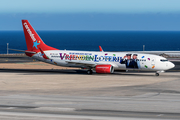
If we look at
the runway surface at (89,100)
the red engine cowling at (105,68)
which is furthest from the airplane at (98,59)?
the runway surface at (89,100)

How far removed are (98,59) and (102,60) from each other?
2.65 feet

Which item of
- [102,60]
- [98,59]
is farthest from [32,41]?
[102,60]

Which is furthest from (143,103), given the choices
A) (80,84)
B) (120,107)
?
(80,84)

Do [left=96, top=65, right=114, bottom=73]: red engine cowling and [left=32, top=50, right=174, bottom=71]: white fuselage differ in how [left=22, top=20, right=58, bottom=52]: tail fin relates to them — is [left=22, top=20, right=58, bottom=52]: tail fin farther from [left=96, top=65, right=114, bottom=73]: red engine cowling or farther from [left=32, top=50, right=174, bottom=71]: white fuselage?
[left=96, top=65, right=114, bottom=73]: red engine cowling

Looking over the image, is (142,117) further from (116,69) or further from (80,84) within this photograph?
(116,69)

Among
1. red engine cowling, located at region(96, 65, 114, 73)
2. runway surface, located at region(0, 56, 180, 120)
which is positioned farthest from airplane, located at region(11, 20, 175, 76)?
runway surface, located at region(0, 56, 180, 120)

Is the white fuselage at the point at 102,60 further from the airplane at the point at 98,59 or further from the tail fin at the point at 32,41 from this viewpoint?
the tail fin at the point at 32,41

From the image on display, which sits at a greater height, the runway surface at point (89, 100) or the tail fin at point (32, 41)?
the tail fin at point (32, 41)

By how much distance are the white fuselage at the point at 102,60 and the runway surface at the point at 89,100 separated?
871cm

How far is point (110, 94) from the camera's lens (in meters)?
36.1

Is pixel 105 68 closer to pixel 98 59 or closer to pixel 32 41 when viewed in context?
pixel 98 59

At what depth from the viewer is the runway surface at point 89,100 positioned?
2525cm

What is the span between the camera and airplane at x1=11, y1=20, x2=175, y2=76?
56034 mm

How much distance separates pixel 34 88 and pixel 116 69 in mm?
21961
